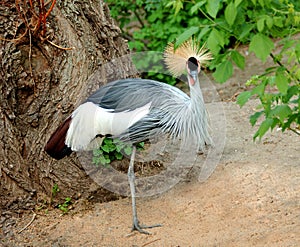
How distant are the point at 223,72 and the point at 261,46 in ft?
1.06

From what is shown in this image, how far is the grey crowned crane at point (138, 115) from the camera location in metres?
3.55

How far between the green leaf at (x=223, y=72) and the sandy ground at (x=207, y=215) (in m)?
1.08

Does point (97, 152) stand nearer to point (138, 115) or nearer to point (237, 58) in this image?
point (138, 115)

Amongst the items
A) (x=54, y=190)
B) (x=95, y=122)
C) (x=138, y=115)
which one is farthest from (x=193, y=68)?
(x=54, y=190)

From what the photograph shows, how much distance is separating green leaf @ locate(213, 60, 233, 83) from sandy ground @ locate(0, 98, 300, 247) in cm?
108

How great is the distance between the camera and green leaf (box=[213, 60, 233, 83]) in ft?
8.44

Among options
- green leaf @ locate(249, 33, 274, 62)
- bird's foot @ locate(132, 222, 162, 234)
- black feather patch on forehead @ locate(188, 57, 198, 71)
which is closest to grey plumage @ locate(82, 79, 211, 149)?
black feather patch on forehead @ locate(188, 57, 198, 71)

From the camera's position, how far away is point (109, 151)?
3.89 m

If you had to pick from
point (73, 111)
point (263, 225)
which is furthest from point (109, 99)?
point (263, 225)

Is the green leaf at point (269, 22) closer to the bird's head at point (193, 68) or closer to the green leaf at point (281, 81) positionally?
the green leaf at point (281, 81)

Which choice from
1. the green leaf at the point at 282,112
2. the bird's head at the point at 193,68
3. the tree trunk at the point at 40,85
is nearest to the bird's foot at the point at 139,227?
the tree trunk at the point at 40,85

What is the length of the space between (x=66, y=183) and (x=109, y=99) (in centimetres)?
69

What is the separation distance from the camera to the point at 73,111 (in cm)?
378

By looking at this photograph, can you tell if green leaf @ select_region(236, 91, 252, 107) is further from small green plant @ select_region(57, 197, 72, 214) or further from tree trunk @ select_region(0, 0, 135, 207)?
small green plant @ select_region(57, 197, 72, 214)
